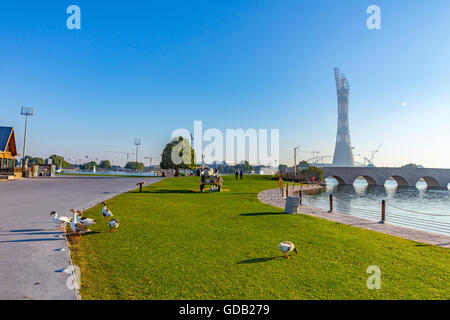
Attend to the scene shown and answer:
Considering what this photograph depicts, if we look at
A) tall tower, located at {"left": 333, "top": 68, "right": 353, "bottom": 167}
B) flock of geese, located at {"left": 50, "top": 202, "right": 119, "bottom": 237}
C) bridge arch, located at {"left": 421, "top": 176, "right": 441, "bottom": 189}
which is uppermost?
tall tower, located at {"left": 333, "top": 68, "right": 353, "bottom": 167}

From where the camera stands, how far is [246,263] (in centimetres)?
627

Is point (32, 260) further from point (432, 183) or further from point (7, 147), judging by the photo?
point (432, 183)

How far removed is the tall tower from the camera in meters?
139

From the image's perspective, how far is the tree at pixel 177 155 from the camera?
7406 cm

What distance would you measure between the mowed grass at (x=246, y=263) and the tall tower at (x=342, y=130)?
14300 centimetres

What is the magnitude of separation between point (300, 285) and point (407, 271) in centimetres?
314

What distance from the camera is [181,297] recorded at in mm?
4504

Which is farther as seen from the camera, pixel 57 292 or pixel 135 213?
pixel 135 213

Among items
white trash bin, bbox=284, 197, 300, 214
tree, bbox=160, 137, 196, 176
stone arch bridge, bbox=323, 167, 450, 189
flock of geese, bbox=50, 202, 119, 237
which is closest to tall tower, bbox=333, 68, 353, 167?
stone arch bridge, bbox=323, 167, 450, 189

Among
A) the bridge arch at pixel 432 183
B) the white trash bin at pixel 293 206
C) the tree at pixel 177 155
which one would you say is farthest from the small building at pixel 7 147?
the bridge arch at pixel 432 183

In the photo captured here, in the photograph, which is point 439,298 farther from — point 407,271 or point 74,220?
point 74,220

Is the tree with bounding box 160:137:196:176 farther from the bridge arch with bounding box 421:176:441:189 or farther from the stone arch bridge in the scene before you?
the bridge arch with bounding box 421:176:441:189

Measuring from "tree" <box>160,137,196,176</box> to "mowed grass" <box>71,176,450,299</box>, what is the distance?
64.1m
